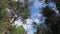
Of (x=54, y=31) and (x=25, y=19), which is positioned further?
(x=25, y=19)

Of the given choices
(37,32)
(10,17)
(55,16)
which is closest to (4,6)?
(10,17)

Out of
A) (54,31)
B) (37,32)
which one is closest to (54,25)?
(54,31)

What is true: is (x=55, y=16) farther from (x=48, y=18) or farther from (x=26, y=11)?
(x=26, y=11)

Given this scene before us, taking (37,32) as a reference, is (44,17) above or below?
above

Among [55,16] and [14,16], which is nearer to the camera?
[55,16]

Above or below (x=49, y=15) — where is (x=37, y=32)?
below

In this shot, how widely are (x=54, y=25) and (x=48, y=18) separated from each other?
84 centimetres

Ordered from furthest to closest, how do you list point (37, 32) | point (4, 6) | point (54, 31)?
1. point (4, 6)
2. point (37, 32)
3. point (54, 31)

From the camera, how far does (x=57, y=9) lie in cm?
1758

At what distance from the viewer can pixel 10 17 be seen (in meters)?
24.2

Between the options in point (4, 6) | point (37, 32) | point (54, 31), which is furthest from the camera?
point (4, 6)

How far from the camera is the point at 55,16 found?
17.6 meters

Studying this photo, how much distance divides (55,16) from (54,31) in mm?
1082

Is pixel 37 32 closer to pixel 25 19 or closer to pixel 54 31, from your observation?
pixel 54 31
